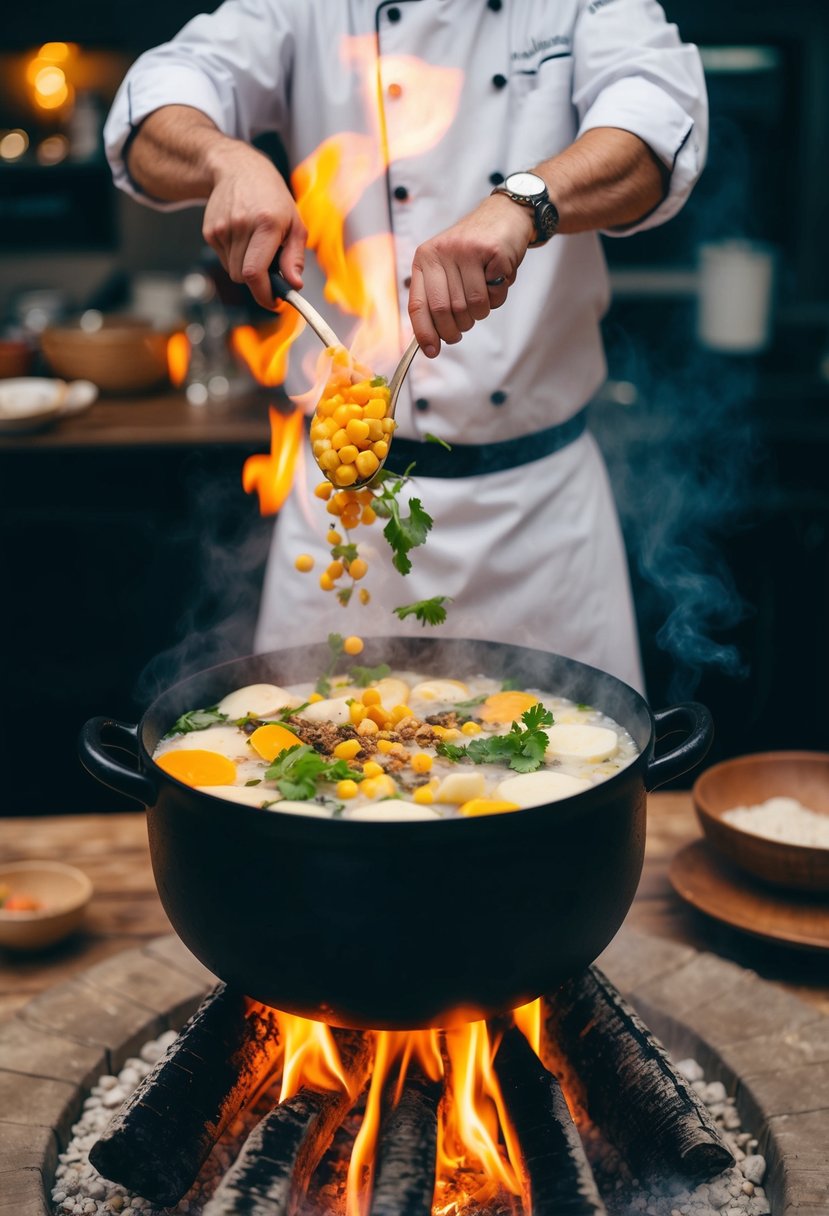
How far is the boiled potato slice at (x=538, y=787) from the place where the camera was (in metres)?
1.45

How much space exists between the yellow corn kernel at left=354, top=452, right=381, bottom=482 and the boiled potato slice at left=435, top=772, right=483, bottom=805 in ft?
1.30

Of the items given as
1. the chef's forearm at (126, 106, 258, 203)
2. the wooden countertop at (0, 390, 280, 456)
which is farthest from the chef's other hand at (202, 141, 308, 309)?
the wooden countertop at (0, 390, 280, 456)

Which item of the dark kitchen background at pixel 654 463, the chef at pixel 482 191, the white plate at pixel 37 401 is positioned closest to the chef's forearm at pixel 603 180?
the chef at pixel 482 191

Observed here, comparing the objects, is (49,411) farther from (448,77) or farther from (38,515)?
(448,77)

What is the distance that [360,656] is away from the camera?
1.91 meters

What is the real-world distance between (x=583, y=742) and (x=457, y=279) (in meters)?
0.62

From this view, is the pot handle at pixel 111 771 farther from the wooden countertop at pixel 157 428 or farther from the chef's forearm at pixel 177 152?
the wooden countertop at pixel 157 428

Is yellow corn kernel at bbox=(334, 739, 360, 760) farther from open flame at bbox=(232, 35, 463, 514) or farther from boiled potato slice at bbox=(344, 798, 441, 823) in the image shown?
open flame at bbox=(232, 35, 463, 514)

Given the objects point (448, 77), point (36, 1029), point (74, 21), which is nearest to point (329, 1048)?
point (36, 1029)

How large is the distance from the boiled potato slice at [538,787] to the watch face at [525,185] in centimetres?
78

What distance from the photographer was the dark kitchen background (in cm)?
402

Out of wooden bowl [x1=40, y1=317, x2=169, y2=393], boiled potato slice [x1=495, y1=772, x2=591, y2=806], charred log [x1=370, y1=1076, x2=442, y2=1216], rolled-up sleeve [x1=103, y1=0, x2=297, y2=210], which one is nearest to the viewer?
charred log [x1=370, y1=1076, x2=442, y2=1216]

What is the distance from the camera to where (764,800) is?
7.04 ft

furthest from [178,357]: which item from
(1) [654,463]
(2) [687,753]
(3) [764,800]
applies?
(2) [687,753]
